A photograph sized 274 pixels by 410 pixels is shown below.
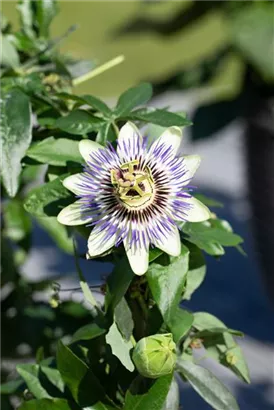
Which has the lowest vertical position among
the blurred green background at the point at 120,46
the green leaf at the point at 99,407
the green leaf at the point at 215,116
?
the blurred green background at the point at 120,46

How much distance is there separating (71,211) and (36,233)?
86.7 inches

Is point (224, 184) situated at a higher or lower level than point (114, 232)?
lower

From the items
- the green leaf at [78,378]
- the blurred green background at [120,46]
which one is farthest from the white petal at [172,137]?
the blurred green background at [120,46]

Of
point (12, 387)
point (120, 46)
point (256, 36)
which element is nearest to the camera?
point (12, 387)

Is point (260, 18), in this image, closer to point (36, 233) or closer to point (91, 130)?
point (36, 233)

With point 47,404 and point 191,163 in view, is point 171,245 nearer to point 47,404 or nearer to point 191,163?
point 191,163

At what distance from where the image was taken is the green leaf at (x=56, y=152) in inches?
31.5

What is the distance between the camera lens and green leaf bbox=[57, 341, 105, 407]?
728 mm

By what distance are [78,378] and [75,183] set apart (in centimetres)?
18

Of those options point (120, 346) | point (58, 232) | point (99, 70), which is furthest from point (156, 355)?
point (58, 232)

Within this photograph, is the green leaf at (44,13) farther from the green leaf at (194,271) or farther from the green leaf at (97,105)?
the green leaf at (194,271)

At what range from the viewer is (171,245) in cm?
70

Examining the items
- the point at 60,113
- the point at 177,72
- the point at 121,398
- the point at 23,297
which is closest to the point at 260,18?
the point at 177,72

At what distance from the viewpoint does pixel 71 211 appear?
2.38 feet
